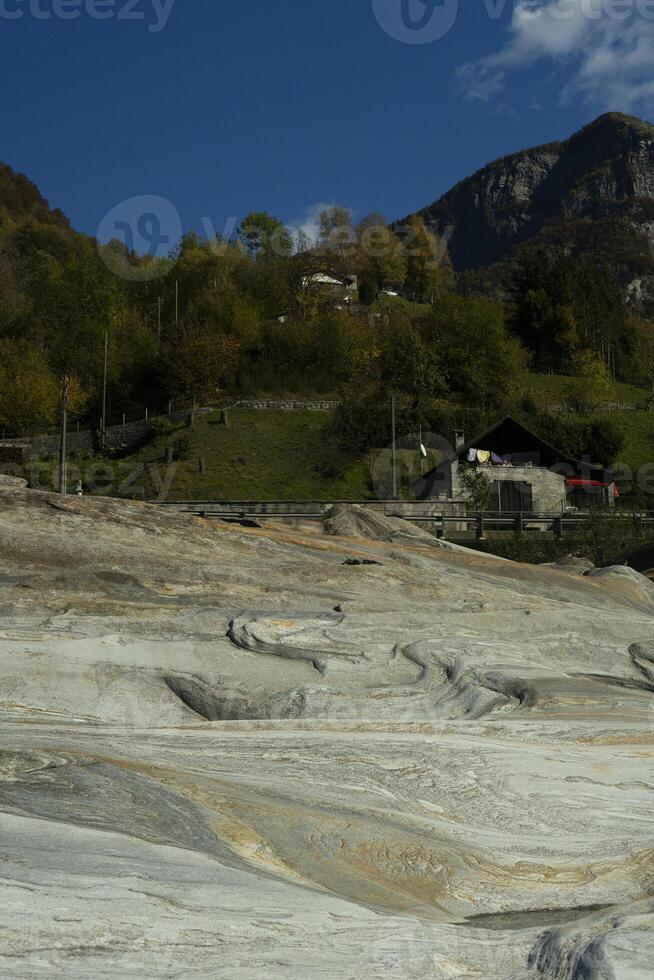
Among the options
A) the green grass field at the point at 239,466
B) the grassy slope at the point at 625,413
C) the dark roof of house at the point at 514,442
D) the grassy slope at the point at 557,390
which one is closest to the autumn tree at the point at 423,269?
the grassy slope at the point at 557,390

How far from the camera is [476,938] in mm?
5176

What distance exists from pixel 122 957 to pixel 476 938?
1.83 meters

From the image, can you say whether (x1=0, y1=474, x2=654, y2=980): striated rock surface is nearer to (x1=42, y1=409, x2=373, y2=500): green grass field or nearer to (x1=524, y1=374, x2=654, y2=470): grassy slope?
(x1=42, y1=409, x2=373, y2=500): green grass field

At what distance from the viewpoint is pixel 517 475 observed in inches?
2498

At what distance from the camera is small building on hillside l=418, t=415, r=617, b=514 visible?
63250mm

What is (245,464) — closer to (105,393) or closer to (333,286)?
(105,393)

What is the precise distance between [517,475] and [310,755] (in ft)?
184

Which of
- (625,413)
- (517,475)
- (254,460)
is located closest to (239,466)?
(254,460)

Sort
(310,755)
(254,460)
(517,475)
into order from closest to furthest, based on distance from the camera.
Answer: (310,755)
(517,475)
(254,460)

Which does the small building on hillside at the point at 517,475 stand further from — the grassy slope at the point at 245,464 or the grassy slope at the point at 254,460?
the grassy slope at the point at 254,460

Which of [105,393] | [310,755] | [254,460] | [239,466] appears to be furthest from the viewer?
[105,393]

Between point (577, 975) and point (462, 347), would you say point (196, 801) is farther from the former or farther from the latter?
point (462, 347)

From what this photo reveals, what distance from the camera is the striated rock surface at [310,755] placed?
4.95 meters

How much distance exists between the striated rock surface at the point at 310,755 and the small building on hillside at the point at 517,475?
47.8 m
